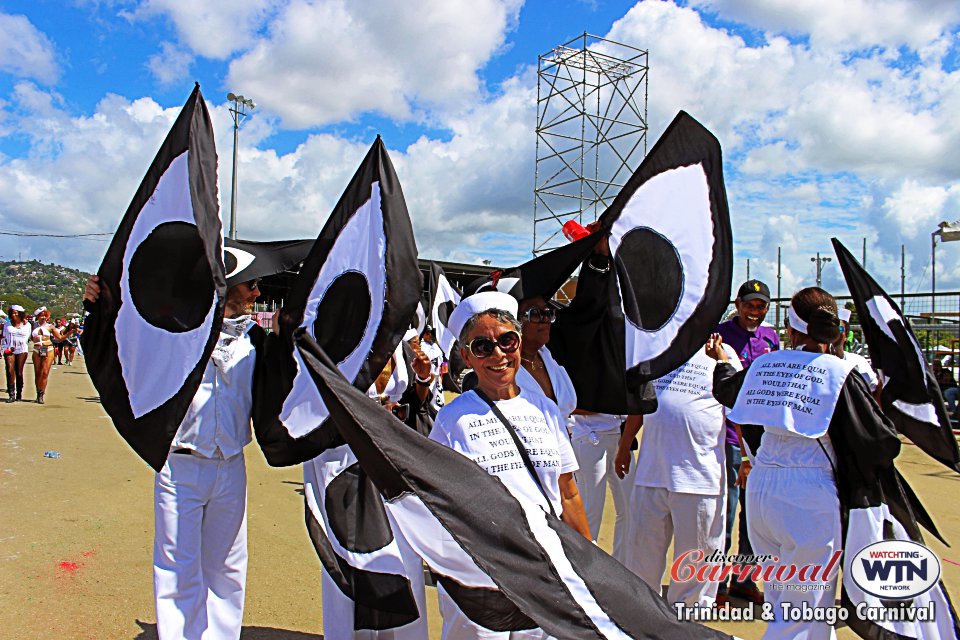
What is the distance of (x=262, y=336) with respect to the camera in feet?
12.0

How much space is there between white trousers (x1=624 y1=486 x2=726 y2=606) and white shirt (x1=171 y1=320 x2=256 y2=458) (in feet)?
7.43

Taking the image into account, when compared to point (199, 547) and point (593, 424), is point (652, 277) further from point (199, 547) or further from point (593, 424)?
point (199, 547)

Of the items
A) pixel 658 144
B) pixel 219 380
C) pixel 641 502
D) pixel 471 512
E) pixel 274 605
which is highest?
pixel 658 144

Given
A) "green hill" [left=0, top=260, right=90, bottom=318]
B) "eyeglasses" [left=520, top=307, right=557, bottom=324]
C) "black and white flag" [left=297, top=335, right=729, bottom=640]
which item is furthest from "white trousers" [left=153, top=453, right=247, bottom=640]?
"green hill" [left=0, top=260, right=90, bottom=318]

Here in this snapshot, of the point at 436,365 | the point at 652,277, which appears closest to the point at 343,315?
the point at 652,277

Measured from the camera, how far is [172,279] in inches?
130

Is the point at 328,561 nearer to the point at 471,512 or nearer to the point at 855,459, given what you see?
the point at 471,512

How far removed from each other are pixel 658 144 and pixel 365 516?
2.47 metres

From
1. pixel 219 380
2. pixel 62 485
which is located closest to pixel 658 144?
pixel 219 380

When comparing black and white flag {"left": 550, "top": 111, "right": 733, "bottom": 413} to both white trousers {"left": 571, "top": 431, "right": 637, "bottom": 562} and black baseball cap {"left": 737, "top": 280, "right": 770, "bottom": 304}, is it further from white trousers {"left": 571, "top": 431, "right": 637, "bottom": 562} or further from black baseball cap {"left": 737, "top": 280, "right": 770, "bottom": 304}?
black baseball cap {"left": 737, "top": 280, "right": 770, "bottom": 304}

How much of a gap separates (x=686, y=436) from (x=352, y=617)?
6.67 feet

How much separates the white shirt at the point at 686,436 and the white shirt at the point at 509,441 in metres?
1.50

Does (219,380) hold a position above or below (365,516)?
above

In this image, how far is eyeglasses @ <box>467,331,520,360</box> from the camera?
106 inches
